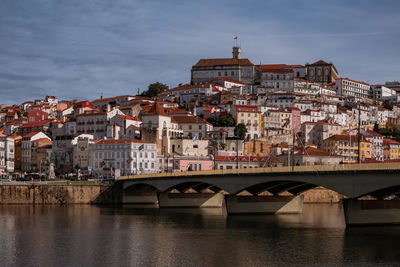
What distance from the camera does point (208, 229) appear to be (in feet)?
194

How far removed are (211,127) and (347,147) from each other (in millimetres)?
29824

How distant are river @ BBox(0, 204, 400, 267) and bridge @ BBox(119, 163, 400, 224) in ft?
6.46

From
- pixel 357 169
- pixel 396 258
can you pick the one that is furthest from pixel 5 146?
pixel 396 258

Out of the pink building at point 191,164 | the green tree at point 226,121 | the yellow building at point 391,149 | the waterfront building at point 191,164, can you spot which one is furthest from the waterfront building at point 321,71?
the pink building at point 191,164

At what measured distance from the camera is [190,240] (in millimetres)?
51250

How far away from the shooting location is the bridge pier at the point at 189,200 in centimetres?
8744

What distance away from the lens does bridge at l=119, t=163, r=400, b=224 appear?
5325cm

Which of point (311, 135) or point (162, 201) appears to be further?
point (311, 135)

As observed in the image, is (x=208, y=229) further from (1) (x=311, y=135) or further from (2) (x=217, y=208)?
(1) (x=311, y=135)

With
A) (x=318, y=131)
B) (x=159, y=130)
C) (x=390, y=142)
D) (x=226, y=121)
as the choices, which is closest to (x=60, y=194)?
(x=159, y=130)

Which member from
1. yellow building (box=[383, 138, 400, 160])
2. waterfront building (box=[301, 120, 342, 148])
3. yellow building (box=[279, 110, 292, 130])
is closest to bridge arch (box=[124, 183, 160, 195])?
waterfront building (box=[301, 120, 342, 148])

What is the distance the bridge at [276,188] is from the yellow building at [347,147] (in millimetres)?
49527

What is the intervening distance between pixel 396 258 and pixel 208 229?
20667 mm

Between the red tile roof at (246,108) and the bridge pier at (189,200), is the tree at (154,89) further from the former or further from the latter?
the bridge pier at (189,200)
